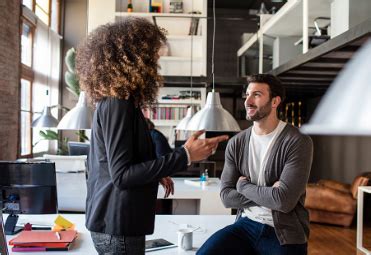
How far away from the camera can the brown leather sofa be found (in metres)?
6.00

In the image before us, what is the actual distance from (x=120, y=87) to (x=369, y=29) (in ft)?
8.44

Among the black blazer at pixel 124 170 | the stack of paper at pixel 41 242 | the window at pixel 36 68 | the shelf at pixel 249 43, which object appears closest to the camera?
the black blazer at pixel 124 170

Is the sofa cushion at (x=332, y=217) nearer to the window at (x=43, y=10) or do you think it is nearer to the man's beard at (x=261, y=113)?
the man's beard at (x=261, y=113)

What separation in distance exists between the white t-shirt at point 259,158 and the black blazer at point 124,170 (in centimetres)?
100

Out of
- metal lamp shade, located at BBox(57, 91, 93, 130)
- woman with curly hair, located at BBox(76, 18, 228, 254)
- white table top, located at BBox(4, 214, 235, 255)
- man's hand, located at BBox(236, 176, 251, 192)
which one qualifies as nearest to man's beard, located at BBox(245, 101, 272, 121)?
man's hand, located at BBox(236, 176, 251, 192)

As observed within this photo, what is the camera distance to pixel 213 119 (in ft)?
10.8

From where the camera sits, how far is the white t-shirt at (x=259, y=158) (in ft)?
7.04

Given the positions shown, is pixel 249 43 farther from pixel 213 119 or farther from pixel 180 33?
pixel 213 119

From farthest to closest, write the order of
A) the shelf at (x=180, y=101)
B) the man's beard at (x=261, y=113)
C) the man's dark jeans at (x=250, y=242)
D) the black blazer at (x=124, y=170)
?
the shelf at (x=180, y=101) < the man's beard at (x=261, y=113) < the man's dark jeans at (x=250, y=242) < the black blazer at (x=124, y=170)

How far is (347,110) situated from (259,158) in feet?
6.48

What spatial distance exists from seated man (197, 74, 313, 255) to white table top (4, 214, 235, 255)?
139 millimetres

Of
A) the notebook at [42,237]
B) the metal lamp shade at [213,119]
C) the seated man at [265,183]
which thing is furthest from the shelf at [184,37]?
the notebook at [42,237]

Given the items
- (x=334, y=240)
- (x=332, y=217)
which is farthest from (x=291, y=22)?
(x=334, y=240)

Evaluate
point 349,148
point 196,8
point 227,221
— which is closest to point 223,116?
point 227,221
